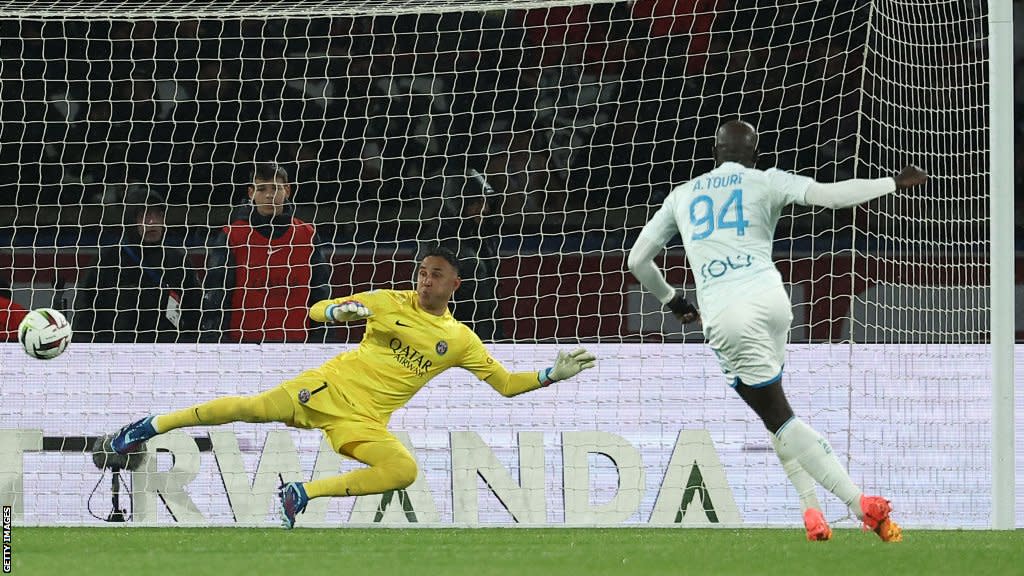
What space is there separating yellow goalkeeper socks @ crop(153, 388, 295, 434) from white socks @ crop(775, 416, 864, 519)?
2.51m

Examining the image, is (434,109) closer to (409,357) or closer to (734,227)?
(409,357)

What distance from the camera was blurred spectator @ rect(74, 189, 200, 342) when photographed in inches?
367

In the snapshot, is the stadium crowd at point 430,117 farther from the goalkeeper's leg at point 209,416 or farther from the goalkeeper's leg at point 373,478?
the goalkeeper's leg at point 373,478

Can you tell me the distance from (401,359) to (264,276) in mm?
1873

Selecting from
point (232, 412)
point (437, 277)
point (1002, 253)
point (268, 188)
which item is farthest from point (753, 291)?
point (268, 188)

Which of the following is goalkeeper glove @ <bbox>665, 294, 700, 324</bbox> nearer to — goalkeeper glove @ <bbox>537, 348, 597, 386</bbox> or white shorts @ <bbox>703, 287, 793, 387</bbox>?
white shorts @ <bbox>703, 287, 793, 387</bbox>

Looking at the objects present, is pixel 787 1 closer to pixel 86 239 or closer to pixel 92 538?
pixel 86 239

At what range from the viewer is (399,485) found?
7.43 meters

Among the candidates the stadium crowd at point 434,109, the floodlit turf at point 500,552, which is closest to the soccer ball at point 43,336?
the floodlit turf at point 500,552

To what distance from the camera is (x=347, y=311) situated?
7.05m

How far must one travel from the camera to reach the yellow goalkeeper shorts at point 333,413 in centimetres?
752

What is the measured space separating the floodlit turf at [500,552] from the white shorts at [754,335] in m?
0.72

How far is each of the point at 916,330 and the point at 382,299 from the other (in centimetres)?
333

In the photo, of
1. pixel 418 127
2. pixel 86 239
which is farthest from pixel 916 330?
pixel 86 239
